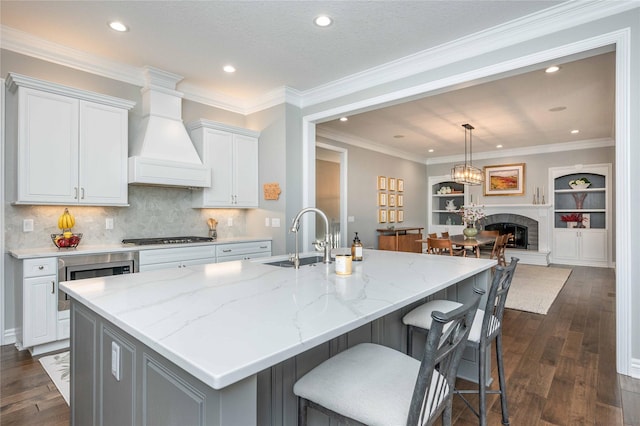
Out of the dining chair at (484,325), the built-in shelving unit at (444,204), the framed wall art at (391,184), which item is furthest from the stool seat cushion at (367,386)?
the built-in shelving unit at (444,204)

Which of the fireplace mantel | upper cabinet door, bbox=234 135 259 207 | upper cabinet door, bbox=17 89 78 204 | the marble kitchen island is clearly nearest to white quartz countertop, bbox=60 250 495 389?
the marble kitchen island

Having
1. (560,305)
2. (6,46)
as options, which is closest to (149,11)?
(6,46)

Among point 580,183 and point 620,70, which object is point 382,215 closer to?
point 580,183

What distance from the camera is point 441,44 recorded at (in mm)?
3266

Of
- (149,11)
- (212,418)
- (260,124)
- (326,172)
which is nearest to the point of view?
(212,418)

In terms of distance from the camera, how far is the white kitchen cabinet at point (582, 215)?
7.42 metres

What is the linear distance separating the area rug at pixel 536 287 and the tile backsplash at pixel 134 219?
12.9 feet

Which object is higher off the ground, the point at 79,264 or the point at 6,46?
the point at 6,46

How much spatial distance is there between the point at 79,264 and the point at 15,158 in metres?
1.18

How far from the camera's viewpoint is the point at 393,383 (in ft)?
3.88

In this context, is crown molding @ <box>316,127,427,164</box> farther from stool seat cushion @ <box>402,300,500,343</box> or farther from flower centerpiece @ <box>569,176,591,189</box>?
stool seat cushion @ <box>402,300,500,343</box>

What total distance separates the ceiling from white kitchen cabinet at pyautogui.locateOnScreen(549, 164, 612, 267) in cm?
287

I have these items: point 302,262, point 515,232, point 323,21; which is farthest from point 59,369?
point 515,232

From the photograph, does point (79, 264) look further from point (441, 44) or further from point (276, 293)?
point (441, 44)
